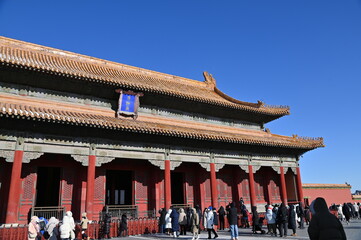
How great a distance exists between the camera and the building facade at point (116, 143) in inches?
473

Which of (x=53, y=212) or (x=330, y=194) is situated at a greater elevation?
(x=330, y=194)

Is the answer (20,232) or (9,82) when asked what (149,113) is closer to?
(9,82)

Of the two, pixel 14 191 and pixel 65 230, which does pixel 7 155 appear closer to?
pixel 14 191

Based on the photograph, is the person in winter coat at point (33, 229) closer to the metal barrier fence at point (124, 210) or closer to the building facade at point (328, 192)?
the metal barrier fence at point (124, 210)

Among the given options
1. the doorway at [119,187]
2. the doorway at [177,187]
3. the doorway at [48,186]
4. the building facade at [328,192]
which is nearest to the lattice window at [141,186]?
the doorway at [119,187]

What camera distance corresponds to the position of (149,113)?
16.7m

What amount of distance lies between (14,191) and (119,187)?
5.82 meters

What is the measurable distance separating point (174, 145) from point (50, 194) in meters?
6.66

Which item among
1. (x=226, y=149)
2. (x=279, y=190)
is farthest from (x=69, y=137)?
(x=279, y=190)

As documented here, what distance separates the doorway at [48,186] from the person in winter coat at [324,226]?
508 inches

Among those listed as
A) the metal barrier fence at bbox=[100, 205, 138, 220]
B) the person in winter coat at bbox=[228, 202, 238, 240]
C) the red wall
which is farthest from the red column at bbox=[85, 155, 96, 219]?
the red wall

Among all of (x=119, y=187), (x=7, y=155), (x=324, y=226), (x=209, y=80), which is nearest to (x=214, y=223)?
(x=119, y=187)

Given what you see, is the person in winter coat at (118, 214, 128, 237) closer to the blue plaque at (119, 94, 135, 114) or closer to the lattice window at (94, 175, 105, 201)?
the lattice window at (94, 175, 105, 201)

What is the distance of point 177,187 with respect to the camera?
17609 millimetres
